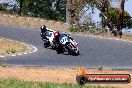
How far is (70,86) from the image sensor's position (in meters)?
13.5

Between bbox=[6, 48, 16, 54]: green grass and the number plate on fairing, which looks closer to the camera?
bbox=[6, 48, 16, 54]: green grass

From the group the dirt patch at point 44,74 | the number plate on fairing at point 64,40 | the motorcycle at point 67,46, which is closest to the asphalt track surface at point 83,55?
the motorcycle at point 67,46

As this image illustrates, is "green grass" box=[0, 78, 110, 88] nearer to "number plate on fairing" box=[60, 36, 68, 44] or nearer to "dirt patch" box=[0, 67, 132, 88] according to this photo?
"dirt patch" box=[0, 67, 132, 88]

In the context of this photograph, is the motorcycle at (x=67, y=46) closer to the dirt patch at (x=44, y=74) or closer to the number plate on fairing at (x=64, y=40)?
the number plate on fairing at (x=64, y=40)

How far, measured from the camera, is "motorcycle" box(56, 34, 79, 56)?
78.9 feet

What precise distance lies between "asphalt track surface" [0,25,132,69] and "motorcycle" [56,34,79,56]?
37cm

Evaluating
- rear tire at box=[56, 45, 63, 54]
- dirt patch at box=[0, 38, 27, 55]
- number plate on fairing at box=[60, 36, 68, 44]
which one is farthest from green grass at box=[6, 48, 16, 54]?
number plate on fairing at box=[60, 36, 68, 44]

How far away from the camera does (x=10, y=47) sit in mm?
25766

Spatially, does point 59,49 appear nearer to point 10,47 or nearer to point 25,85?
point 10,47

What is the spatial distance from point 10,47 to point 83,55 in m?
4.31

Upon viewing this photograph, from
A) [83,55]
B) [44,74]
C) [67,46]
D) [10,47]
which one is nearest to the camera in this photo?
[44,74]

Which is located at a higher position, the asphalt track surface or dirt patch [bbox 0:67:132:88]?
dirt patch [bbox 0:67:132:88]

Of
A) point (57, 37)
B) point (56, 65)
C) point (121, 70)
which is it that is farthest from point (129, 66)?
point (57, 37)

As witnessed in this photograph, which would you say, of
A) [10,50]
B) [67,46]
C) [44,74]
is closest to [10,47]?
[10,50]
